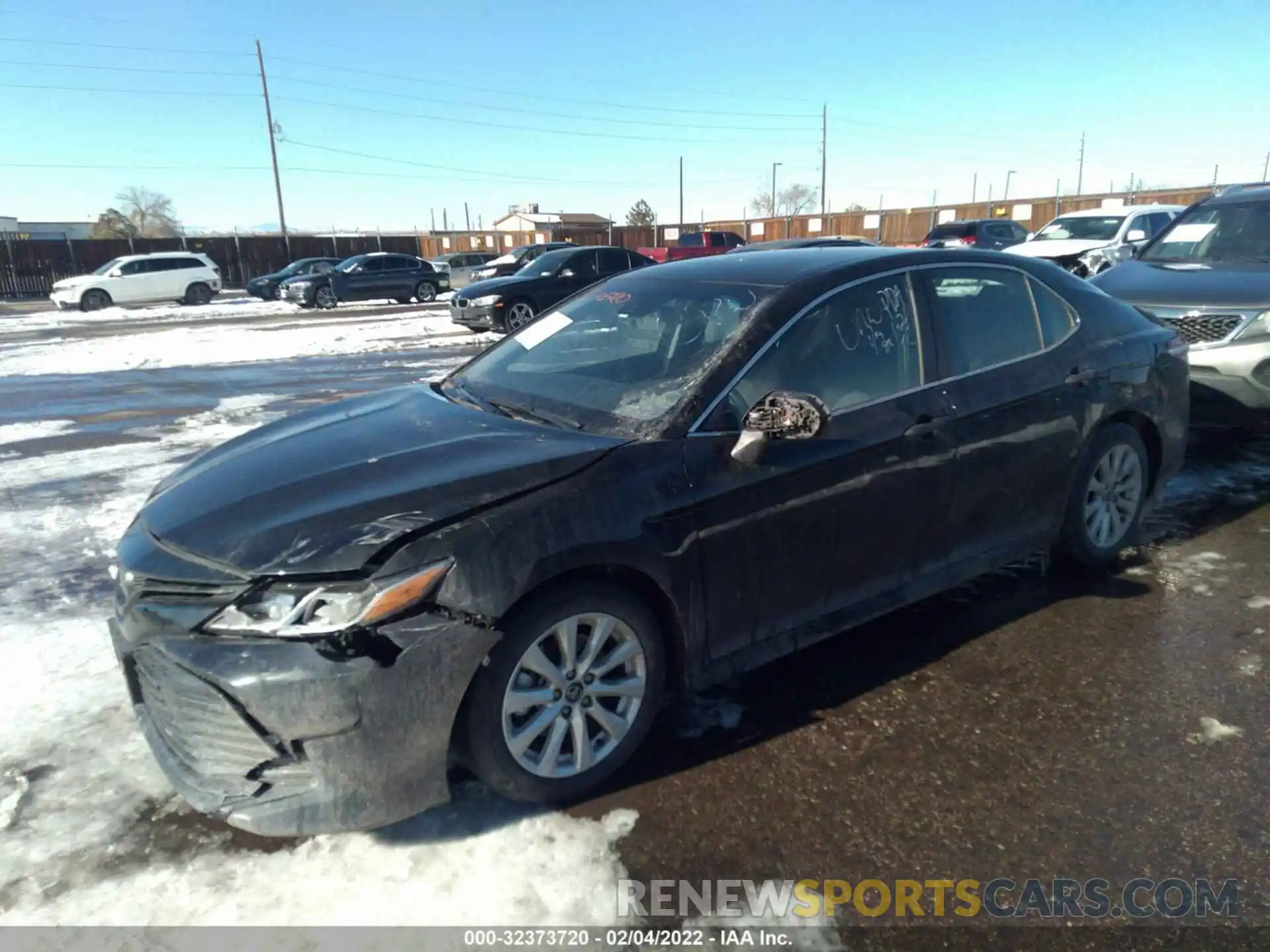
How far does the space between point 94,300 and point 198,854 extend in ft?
95.0

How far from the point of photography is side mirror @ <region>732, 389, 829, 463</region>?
2918mm

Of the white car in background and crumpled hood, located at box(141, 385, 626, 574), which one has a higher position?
the white car in background

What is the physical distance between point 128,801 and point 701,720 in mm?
1946

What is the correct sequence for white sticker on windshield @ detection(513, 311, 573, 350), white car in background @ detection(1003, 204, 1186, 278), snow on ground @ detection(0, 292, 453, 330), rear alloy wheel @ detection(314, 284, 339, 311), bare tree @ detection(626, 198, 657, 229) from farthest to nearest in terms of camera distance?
bare tree @ detection(626, 198, 657, 229) < rear alloy wheel @ detection(314, 284, 339, 311) < snow on ground @ detection(0, 292, 453, 330) < white car in background @ detection(1003, 204, 1186, 278) < white sticker on windshield @ detection(513, 311, 573, 350)

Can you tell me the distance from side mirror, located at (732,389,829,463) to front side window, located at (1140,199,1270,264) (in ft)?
19.0

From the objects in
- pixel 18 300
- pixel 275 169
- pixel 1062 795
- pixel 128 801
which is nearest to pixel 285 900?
pixel 128 801

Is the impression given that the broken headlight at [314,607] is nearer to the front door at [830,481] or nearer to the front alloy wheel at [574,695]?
the front alloy wheel at [574,695]

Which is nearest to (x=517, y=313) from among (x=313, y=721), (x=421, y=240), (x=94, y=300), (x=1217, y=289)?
(x=1217, y=289)

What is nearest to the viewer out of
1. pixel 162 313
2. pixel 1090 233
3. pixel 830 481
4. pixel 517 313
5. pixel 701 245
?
pixel 830 481

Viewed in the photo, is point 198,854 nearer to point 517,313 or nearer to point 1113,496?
point 1113,496

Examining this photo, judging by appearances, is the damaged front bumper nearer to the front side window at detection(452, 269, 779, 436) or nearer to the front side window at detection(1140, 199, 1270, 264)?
the front side window at detection(452, 269, 779, 436)

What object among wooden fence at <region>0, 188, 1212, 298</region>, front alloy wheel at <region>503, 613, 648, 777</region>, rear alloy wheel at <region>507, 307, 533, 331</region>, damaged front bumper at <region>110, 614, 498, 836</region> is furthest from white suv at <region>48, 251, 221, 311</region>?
front alloy wheel at <region>503, 613, 648, 777</region>

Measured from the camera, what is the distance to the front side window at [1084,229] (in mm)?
16547

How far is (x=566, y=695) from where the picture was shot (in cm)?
273
